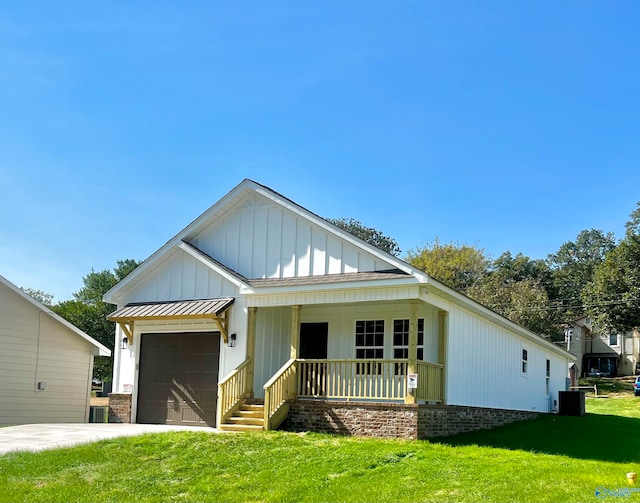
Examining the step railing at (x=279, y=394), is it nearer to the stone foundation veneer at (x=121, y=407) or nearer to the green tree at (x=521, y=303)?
the stone foundation veneer at (x=121, y=407)

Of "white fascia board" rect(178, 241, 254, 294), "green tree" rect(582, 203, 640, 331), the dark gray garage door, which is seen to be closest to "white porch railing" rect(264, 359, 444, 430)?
"white fascia board" rect(178, 241, 254, 294)

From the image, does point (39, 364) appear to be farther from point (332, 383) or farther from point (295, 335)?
point (332, 383)

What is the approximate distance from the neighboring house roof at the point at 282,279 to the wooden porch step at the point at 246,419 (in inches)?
111

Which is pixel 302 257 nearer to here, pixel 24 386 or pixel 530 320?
pixel 24 386

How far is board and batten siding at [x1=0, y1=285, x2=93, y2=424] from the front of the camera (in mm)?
21172

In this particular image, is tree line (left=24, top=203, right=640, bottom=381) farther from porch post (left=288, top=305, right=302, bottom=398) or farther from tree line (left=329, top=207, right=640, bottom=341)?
porch post (left=288, top=305, right=302, bottom=398)

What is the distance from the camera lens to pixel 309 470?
12172 millimetres

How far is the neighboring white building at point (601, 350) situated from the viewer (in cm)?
6181

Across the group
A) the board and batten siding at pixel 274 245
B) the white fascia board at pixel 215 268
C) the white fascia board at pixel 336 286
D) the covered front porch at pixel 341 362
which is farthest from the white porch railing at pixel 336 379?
the white fascia board at pixel 215 268

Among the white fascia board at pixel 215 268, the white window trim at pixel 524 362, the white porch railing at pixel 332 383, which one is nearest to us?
the white porch railing at pixel 332 383

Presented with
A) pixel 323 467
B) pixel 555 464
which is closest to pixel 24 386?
pixel 323 467

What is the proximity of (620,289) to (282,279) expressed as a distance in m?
39.2

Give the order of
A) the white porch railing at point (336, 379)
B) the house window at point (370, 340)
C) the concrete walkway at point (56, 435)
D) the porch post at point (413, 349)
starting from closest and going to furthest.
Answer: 1. the concrete walkway at point (56, 435)
2. the porch post at point (413, 349)
3. the white porch railing at point (336, 379)
4. the house window at point (370, 340)

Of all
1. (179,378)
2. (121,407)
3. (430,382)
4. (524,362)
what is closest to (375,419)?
(430,382)
